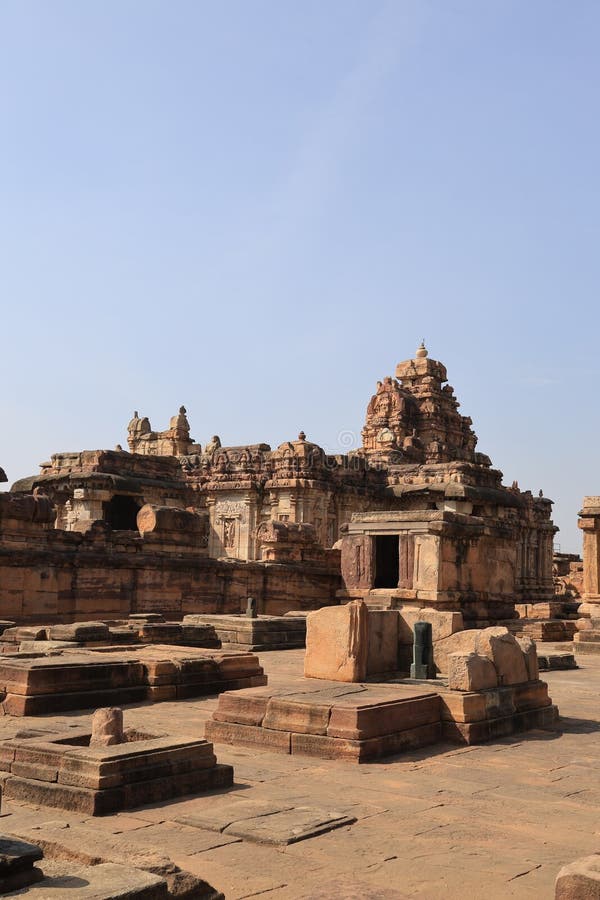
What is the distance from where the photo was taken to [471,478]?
2905cm

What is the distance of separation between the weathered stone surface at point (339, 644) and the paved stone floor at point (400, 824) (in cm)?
149

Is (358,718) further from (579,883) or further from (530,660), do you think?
(579,883)

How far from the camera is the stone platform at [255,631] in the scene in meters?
15.1

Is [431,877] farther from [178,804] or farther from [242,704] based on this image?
[242,704]

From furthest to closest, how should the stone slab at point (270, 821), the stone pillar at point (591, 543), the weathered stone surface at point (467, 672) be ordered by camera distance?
1. the stone pillar at point (591, 543)
2. the weathered stone surface at point (467, 672)
3. the stone slab at point (270, 821)

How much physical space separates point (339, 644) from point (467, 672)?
1.40 m

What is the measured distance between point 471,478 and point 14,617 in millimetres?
16793

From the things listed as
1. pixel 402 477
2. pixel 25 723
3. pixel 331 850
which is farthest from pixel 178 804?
pixel 402 477

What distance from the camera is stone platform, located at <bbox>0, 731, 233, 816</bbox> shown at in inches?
208

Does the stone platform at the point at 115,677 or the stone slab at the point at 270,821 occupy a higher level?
the stone platform at the point at 115,677

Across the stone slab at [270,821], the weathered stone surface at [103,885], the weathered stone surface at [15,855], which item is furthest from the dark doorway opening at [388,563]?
the weathered stone surface at [15,855]

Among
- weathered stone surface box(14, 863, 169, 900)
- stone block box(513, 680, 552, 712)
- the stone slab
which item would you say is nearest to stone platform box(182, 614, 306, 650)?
stone block box(513, 680, 552, 712)

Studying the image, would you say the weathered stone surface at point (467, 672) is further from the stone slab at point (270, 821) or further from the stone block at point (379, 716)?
the stone slab at point (270, 821)

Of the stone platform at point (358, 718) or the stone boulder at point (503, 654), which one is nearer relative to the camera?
the stone platform at point (358, 718)
